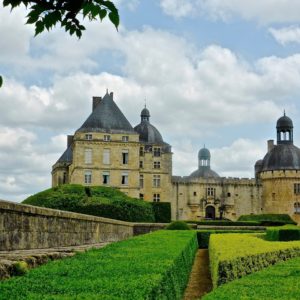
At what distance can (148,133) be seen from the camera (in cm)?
5850

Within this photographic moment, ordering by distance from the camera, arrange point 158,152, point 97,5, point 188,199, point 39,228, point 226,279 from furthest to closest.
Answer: point 188,199 < point 158,152 < point 39,228 < point 226,279 < point 97,5

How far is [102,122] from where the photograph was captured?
50062 millimetres

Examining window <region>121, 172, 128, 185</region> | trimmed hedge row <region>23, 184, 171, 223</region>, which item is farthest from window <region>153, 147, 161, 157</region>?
trimmed hedge row <region>23, 184, 171, 223</region>

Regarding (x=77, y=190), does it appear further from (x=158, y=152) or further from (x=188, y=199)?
(x=188, y=199)

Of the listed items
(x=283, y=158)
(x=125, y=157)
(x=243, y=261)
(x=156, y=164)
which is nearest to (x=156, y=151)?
(x=156, y=164)

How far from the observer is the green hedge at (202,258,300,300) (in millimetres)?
5242

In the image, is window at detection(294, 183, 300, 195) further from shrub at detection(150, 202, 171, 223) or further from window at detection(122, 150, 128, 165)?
shrub at detection(150, 202, 171, 223)

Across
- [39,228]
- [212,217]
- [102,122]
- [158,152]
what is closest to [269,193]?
[212,217]

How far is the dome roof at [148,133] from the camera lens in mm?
58219

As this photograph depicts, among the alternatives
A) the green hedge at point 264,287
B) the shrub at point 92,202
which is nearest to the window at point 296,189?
the shrub at point 92,202

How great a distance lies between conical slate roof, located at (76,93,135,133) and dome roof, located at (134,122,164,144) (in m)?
7.08

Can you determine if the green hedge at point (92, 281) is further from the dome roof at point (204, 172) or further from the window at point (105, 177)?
the dome roof at point (204, 172)

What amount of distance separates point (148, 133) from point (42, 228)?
48064 mm

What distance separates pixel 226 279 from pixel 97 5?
623cm
